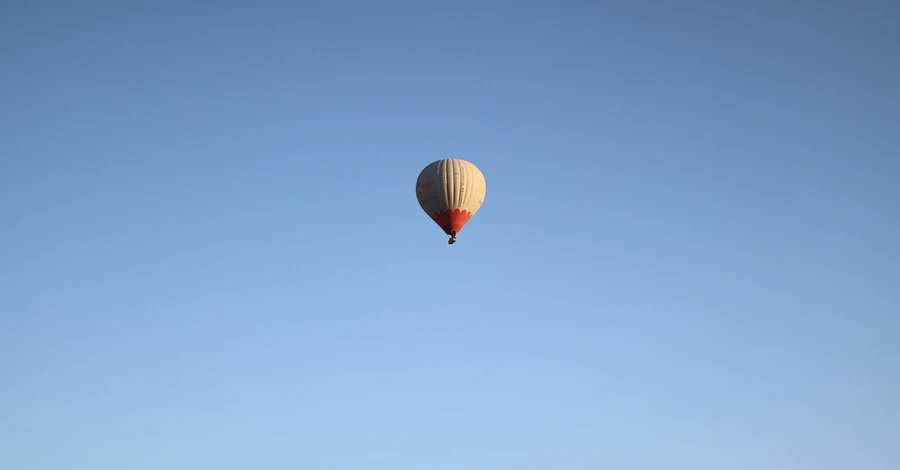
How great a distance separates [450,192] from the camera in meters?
68.6

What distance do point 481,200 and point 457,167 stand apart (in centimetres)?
362

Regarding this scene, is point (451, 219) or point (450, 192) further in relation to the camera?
point (451, 219)

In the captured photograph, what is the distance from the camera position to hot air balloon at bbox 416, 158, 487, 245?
225 feet

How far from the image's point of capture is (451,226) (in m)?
69.3

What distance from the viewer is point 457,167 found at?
69500 millimetres

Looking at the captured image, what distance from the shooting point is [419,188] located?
70875mm

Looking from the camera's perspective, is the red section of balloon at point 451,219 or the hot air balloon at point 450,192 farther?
the red section of balloon at point 451,219

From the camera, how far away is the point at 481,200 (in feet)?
234

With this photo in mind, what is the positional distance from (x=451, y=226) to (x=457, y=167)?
4.68 m

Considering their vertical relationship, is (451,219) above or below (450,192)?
below

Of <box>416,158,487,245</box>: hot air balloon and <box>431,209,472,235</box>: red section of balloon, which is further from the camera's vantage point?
<box>431,209,472,235</box>: red section of balloon

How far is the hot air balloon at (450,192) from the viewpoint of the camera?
225 feet

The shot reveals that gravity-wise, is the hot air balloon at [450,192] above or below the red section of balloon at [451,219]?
above

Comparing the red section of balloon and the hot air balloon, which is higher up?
the hot air balloon
